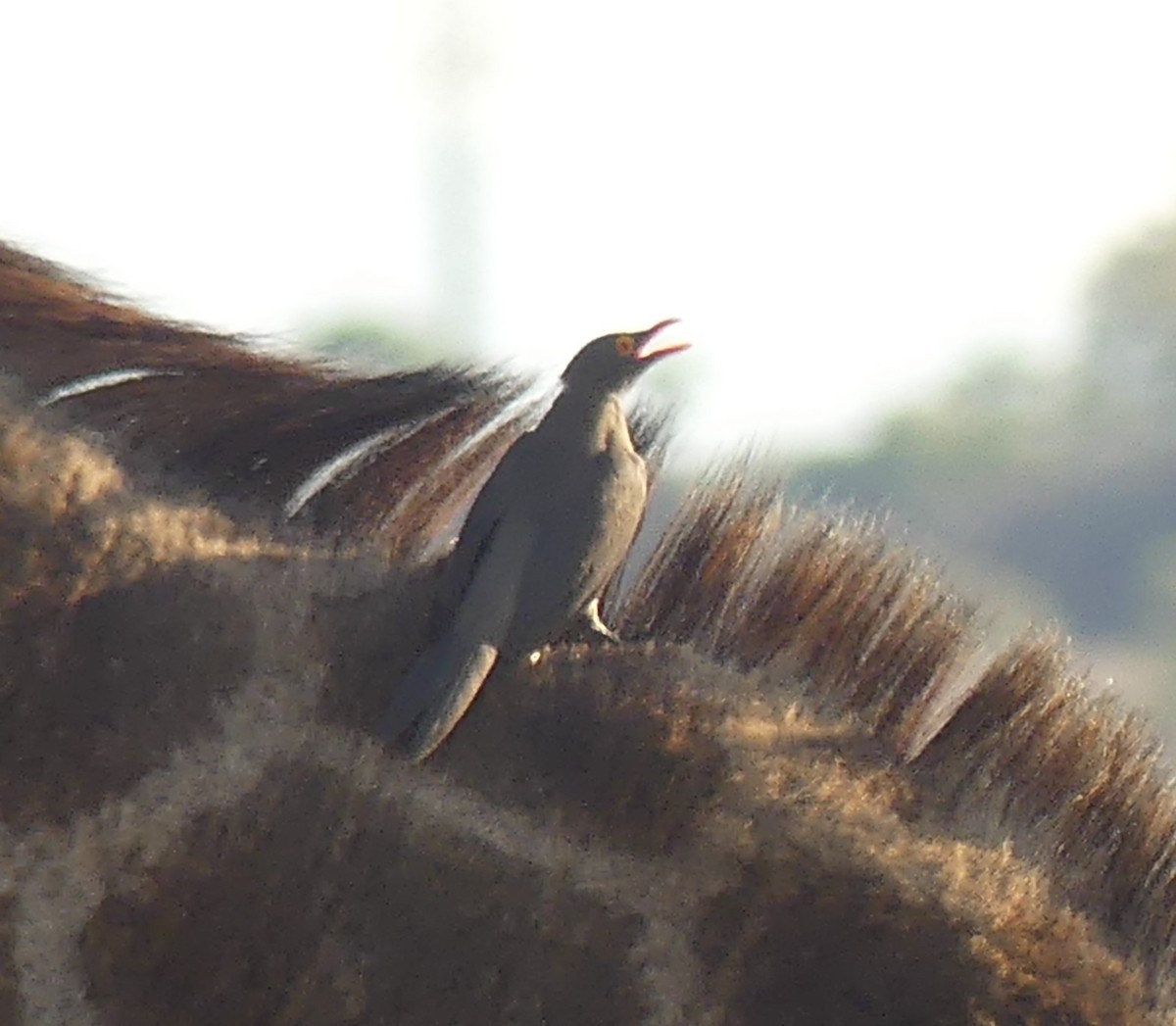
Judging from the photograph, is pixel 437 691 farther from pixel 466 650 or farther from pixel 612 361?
pixel 612 361

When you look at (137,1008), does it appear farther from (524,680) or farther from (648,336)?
(648,336)

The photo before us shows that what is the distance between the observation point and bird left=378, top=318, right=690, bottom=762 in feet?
2.22

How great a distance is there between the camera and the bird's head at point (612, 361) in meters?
0.72

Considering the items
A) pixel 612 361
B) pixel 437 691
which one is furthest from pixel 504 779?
pixel 612 361

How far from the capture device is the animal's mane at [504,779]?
0.68 m

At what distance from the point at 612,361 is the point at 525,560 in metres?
0.11

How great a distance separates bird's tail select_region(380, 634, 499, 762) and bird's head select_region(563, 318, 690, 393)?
136 millimetres

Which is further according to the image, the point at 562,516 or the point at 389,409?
the point at 389,409

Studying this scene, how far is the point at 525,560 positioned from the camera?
681mm

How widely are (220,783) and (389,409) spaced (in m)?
0.21

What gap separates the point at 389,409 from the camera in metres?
0.78

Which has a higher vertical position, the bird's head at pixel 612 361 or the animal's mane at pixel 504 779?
the bird's head at pixel 612 361

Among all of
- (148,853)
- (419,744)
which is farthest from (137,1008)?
(419,744)

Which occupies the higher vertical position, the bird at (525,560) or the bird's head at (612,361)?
the bird's head at (612,361)
